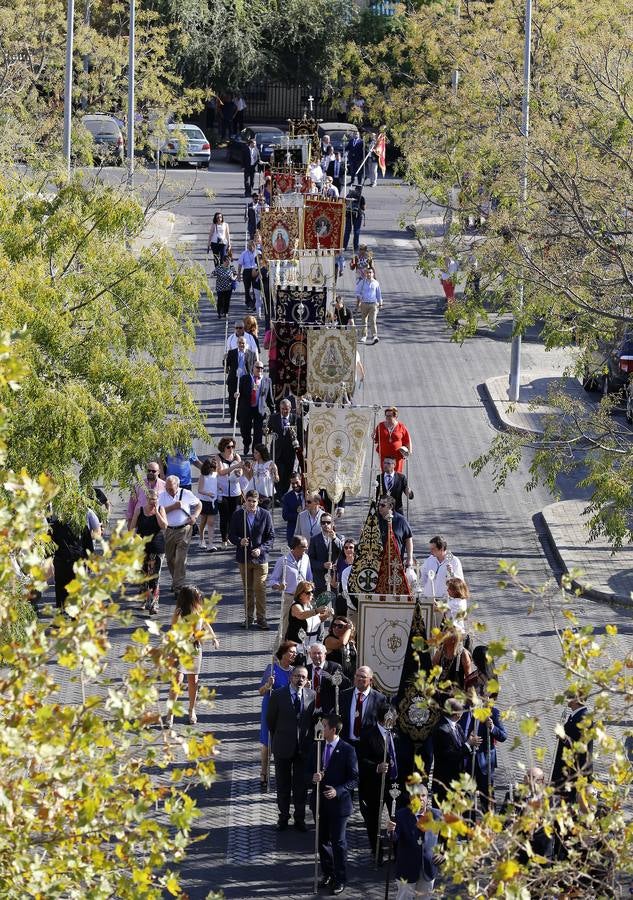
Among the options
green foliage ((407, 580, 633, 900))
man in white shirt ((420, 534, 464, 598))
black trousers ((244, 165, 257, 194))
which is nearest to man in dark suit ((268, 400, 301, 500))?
man in white shirt ((420, 534, 464, 598))

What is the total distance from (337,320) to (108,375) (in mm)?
10172

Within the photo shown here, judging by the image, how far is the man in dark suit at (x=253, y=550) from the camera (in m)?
17.9

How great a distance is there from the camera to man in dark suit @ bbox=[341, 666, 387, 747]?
13.5 m

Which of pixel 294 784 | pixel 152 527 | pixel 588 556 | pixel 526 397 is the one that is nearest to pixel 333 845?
pixel 294 784

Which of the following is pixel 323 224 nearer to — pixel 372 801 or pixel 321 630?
pixel 321 630

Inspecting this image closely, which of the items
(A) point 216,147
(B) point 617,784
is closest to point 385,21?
(A) point 216,147

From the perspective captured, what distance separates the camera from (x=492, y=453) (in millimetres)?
18719

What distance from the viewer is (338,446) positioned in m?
20.3

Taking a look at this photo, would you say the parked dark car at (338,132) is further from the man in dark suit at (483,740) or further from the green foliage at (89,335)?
the man in dark suit at (483,740)

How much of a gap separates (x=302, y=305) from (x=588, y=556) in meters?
6.14

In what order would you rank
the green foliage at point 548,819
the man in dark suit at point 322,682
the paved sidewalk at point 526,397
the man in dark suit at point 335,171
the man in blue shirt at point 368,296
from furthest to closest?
1. the man in dark suit at point 335,171
2. the man in blue shirt at point 368,296
3. the paved sidewalk at point 526,397
4. the man in dark suit at point 322,682
5. the green foliage at point 548,819

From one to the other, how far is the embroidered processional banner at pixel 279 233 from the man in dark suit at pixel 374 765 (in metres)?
16.6

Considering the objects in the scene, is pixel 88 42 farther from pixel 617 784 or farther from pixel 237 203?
pixel 617 784

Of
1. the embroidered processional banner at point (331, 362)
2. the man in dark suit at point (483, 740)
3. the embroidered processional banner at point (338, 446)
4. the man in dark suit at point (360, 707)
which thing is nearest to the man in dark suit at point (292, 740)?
the man in dark suit at point (360, 707)
